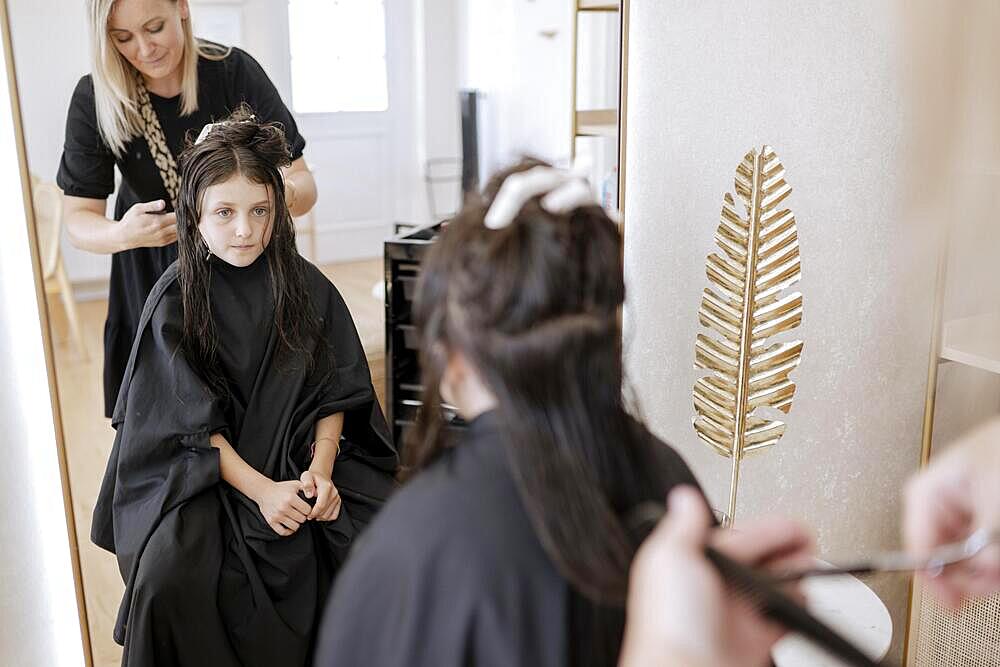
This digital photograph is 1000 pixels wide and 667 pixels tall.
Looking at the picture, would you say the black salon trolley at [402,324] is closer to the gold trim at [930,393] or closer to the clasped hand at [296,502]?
the clasped hand at [296,502]

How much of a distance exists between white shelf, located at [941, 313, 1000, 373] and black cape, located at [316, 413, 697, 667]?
111cm

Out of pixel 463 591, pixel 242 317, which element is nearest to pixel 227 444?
pixel 242 317

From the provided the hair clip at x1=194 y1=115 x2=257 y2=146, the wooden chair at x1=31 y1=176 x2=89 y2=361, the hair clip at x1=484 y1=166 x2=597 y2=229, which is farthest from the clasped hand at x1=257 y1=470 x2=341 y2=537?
the hair clip at x1=484 y1=166 x2=597 y2=229

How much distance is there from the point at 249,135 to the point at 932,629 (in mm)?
1459

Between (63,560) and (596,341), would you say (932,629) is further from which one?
(63,560)

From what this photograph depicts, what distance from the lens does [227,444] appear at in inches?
57.0

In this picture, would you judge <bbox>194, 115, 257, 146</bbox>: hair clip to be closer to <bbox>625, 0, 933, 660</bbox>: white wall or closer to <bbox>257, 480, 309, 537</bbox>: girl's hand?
<bbox>257, 480, 309, 537</bbox>: girl's hand

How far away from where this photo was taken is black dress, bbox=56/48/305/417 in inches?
56.6

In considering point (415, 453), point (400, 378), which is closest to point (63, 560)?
point (400, 378)

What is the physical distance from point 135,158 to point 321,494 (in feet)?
1.86

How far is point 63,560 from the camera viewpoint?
5.33 ft

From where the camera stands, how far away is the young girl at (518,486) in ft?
2.56

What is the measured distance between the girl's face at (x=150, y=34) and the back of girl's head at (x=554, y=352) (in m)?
0.82

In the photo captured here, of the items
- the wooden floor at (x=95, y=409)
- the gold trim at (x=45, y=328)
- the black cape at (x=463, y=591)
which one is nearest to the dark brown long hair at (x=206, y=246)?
the wooden floor at (x=95, y=409)
